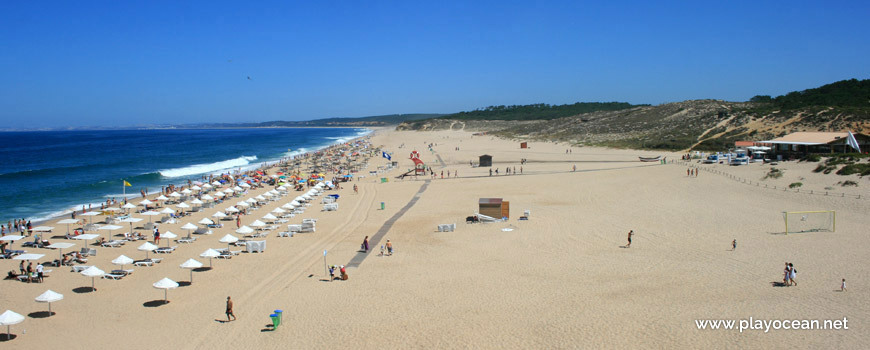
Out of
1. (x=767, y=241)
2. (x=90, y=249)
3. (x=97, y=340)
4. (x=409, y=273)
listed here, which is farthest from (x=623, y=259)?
(x=90, y=249)

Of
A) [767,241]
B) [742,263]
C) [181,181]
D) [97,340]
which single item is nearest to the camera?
[97,340]

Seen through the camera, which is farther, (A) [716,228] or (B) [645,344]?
(A) [716,228]

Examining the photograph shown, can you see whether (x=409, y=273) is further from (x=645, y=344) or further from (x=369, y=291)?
(x=645, y=344)

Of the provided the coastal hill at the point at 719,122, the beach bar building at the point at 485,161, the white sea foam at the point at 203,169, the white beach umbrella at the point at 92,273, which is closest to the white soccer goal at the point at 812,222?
the white beach umbrella at the point at 92,273

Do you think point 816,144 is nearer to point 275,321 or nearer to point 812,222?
point 812,222

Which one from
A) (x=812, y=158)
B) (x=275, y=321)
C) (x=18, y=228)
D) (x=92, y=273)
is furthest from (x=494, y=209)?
(x=812, y=158)

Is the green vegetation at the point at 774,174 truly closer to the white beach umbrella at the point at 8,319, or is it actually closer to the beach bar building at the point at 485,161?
the beach bar building at the point at 485,161
